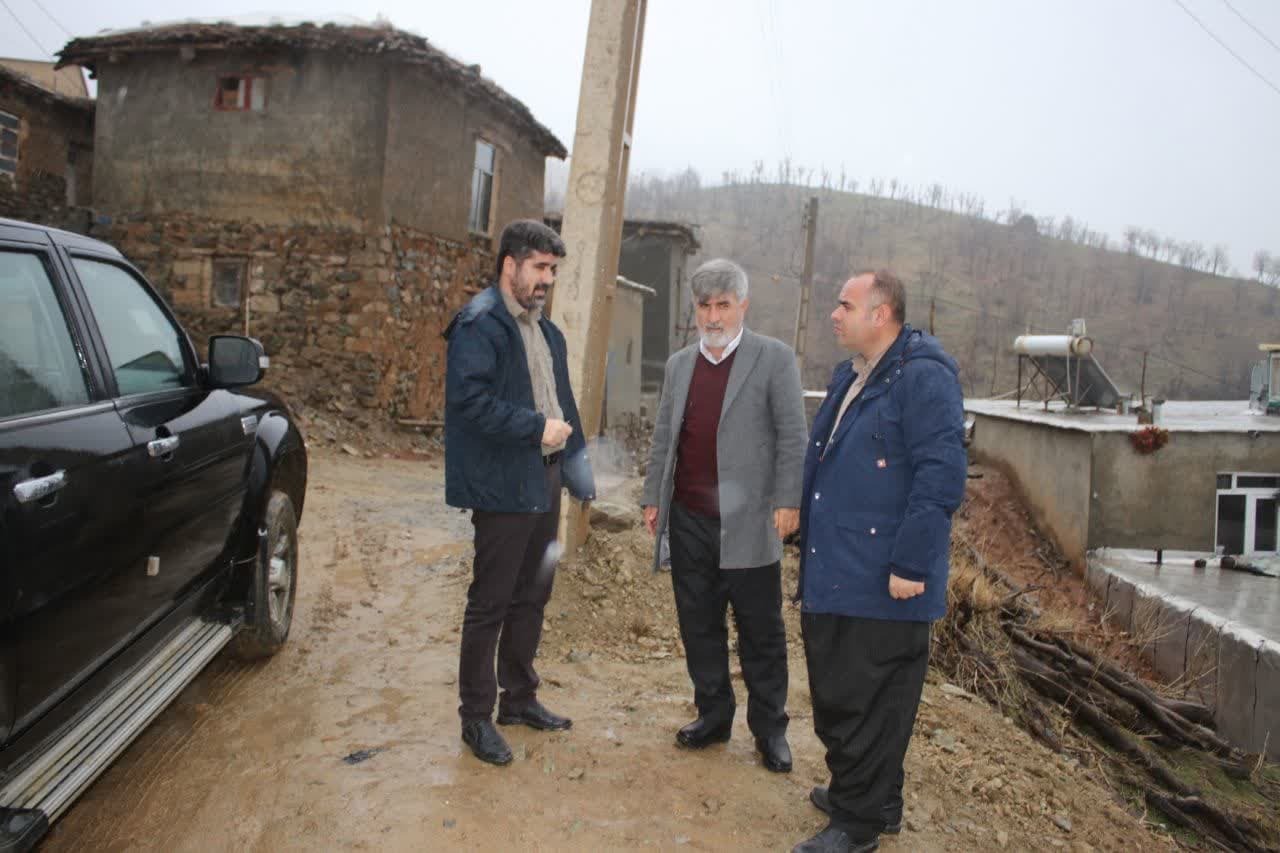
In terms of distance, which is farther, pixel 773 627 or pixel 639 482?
pixel 639 482

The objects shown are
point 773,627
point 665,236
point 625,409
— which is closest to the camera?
point 773,627

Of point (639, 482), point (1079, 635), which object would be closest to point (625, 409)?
point (639, 482)

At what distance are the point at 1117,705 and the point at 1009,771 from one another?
10.7ft

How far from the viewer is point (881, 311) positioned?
264 cm

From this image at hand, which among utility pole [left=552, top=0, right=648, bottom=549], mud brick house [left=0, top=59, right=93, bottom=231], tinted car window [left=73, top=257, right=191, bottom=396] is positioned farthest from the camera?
mud brick house [left=0, top=59, right=93, bottom=231]

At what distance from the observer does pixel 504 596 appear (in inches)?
117

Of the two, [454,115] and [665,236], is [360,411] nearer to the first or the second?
[454,115]

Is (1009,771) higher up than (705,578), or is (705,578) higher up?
(705,578)

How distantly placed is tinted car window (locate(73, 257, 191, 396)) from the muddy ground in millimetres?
1364

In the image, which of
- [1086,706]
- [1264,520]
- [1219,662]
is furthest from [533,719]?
[1264,520]

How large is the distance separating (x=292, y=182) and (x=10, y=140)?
566cm

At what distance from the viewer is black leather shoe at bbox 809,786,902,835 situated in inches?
113

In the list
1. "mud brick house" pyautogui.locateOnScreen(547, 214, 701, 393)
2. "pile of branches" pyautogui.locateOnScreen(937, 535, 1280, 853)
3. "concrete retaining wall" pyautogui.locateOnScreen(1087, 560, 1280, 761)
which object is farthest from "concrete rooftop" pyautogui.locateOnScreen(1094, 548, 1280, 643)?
"mud brick house" pyautogui.locateOnScreen(547, 214, 701, 393)

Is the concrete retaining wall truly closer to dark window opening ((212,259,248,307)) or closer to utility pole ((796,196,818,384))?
utility pole ((796,196,818,384))
